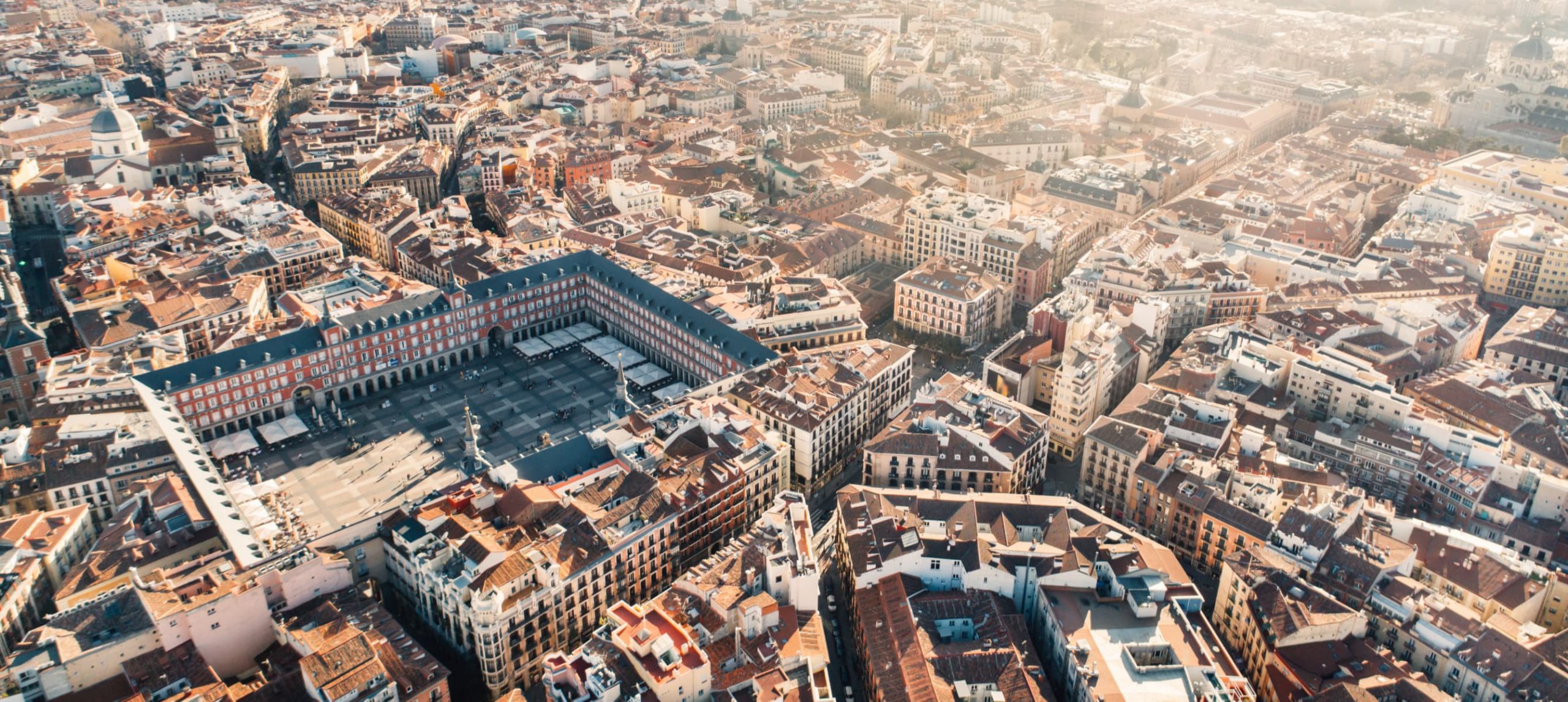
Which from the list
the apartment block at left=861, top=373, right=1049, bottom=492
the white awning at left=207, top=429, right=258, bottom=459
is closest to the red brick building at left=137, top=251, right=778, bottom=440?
the white awning at left=207, top=429, right=258, bottom=459

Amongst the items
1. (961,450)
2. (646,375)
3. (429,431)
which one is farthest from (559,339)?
(961,450)

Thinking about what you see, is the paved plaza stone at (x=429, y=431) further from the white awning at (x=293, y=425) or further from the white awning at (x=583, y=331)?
the white awning at (x=583, y=331)

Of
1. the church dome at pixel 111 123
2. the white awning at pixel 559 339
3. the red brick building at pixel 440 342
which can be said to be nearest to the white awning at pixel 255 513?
the red brick building at pixel 440 342

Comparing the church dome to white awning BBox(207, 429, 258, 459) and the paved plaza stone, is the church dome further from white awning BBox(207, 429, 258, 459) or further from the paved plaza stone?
white awning BBox(207, 429, 258, 459)

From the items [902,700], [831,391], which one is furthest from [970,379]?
[902,700]

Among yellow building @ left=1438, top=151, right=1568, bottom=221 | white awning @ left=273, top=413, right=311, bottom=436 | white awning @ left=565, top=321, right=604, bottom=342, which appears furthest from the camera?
yellow building @ left=1438, top=151, right=1568, bottom=221

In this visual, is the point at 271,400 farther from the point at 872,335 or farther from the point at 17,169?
the point at 17,169

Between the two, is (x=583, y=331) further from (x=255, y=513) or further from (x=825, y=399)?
(x=255, y=513)
